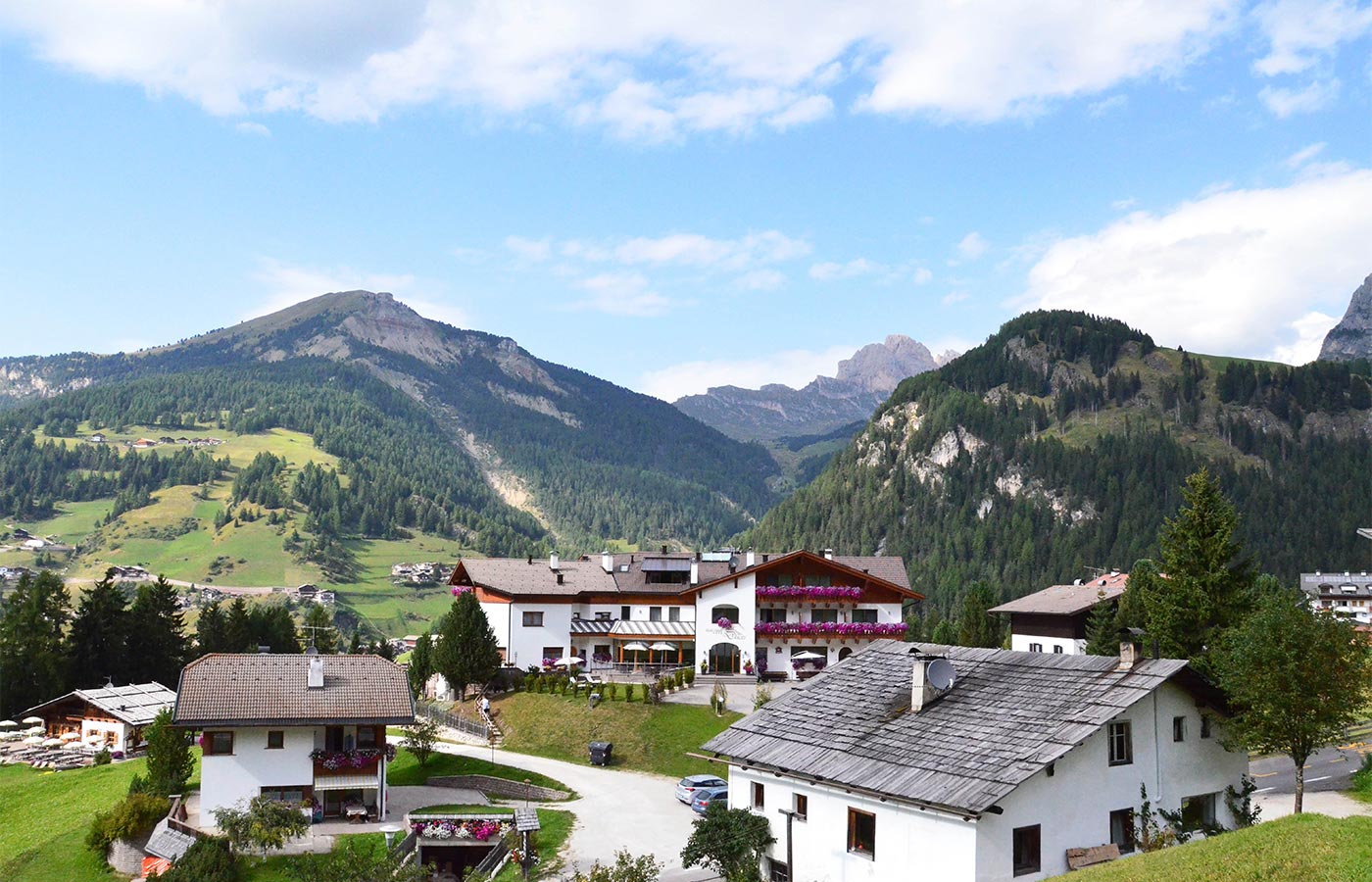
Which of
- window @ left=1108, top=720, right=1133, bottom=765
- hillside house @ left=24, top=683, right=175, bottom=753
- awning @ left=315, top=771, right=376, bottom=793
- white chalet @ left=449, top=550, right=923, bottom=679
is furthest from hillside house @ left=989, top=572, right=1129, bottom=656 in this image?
hillside house @ left=24, top=683, right=175, bottom=753

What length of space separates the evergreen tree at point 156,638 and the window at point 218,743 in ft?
169

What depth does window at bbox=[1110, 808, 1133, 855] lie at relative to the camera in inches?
1207

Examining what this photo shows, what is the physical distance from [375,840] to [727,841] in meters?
17.6

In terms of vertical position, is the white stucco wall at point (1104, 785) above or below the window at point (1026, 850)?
above

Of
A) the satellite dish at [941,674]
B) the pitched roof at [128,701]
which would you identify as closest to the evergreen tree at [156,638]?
the pitched roof at [128,701]

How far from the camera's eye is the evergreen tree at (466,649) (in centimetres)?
6962

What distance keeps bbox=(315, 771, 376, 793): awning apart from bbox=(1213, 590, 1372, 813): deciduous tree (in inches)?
1357

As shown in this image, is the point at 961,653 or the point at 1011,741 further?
the point at 961,653

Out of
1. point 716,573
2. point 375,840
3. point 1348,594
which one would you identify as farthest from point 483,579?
point 1348,594

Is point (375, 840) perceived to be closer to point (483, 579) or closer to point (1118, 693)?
point (1118, 693)

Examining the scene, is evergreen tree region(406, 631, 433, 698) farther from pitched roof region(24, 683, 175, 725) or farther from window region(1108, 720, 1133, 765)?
window region(1108, 720, 1133, 765)

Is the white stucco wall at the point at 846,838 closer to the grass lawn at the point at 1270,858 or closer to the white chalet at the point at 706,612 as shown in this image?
the grass lawn at the point at 1270,858

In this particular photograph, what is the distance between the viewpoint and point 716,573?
83000 mm

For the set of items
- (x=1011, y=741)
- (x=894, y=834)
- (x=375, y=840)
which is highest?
(x=1011, y=741)
